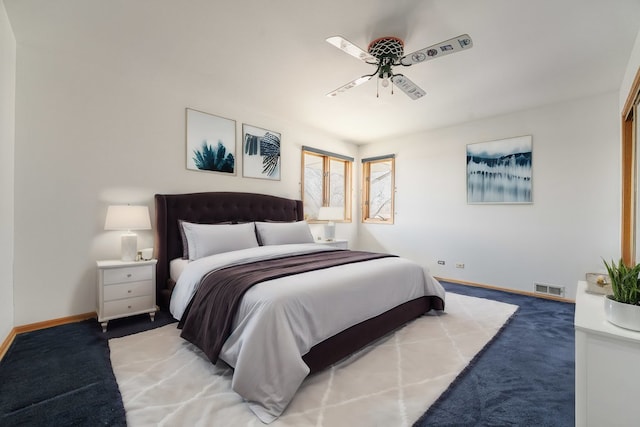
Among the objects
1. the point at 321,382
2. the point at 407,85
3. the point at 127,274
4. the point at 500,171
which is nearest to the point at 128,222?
the point at 127,274

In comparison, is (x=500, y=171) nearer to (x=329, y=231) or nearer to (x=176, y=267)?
(x=329, y=231)

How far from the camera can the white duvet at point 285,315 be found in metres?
1.60

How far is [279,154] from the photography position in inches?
179

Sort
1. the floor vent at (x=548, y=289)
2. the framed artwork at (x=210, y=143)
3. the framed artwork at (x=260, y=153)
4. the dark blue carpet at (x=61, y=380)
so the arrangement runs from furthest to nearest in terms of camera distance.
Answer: the framed artwork at (x=260, y=153), the floor vent at (x=548, y=289), the framed artwork at (x=210, y=143), the dark blue carpet at (x=61, y=380)

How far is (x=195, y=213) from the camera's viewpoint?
350 centimetres

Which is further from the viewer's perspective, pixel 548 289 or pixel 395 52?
pixel 548 289

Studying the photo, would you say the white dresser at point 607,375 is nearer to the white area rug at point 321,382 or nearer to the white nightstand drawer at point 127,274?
the white area rug at point 321,382

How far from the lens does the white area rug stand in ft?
5.01

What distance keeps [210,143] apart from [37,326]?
253 cm

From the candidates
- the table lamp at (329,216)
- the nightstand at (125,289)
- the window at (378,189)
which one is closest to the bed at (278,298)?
the nightstand at (125,289)

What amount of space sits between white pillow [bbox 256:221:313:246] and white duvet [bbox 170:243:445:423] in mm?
996

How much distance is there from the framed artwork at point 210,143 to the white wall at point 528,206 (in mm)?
3065

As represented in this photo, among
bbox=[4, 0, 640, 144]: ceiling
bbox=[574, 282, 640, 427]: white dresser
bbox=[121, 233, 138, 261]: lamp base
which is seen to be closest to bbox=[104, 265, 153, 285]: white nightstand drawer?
bbox=[121, 233, 138, 261]: lamp base

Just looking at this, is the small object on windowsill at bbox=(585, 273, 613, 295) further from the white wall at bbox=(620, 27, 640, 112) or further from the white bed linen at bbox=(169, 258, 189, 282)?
the white bed linen at bbox=(169, 258, 189, 282)
